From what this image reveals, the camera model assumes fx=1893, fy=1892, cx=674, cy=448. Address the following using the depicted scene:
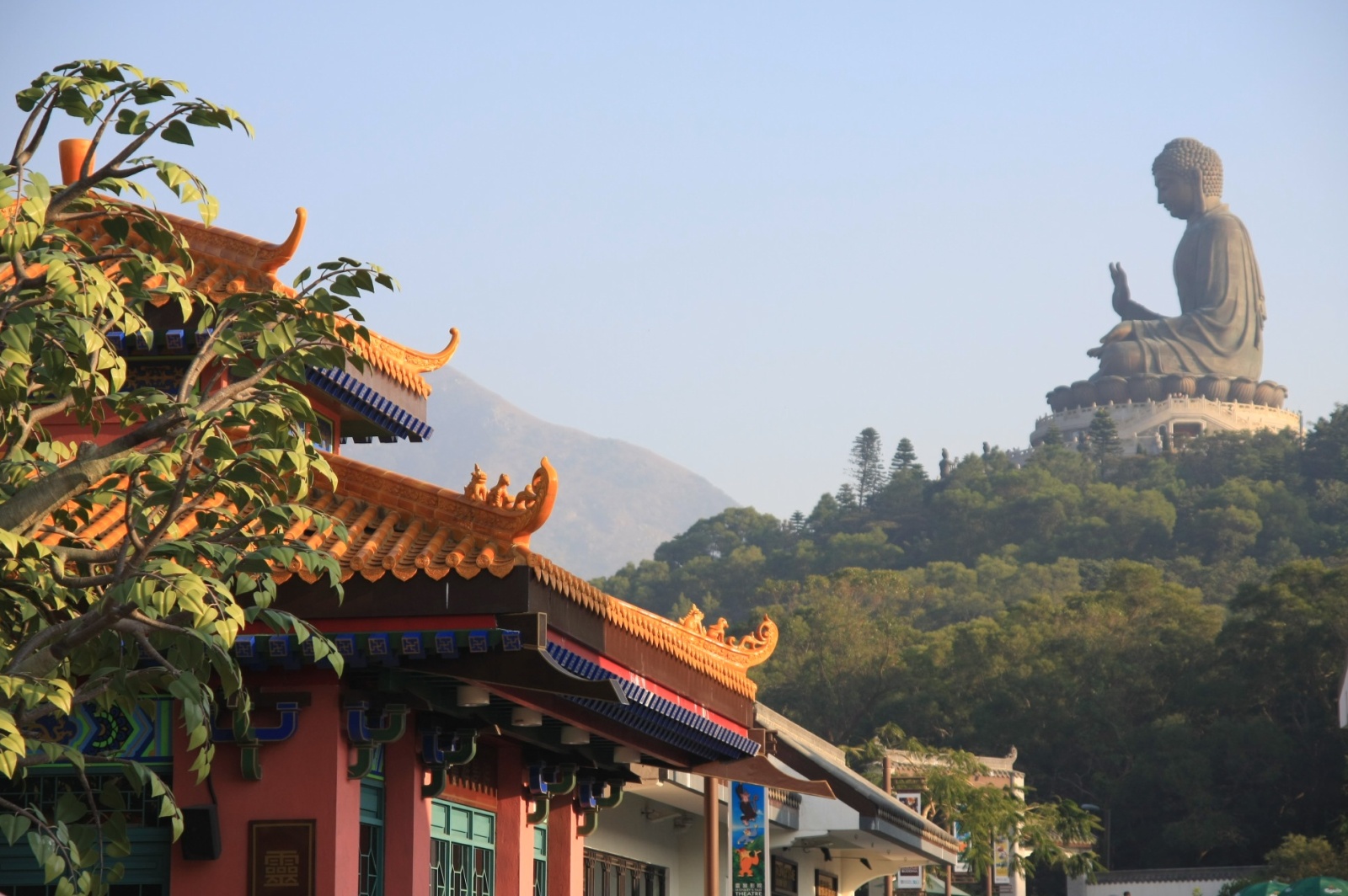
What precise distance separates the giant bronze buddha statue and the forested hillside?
496 inches

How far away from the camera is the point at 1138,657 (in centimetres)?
8119

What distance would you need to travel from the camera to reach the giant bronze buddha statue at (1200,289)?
139 meters

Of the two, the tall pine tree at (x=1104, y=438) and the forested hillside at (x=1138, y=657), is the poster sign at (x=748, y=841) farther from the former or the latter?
the tall pine tree at (x=1104, y=438)

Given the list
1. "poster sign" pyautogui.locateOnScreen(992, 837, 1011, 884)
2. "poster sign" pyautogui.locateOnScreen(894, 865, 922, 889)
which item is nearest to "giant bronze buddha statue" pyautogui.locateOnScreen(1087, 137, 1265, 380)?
"poster sign" pyautogui.locateOnScreen(992, 837, 1011, 884)

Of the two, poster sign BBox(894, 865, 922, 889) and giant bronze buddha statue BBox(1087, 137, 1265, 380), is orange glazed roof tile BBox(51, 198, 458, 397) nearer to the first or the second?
poster sign BBox(894, 865, 922, 889)

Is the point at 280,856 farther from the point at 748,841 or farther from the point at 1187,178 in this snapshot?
the point at 1187,178

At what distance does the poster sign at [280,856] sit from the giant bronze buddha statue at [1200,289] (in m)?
134

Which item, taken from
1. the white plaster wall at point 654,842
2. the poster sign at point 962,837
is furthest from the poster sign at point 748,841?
the poster sign at point 962,837

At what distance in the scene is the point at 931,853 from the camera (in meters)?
31.3

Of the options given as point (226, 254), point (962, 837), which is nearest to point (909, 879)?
point (962, 837)

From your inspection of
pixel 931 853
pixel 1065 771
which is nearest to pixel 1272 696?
pixel 1065 771

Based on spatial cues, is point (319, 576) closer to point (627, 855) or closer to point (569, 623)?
point (569, 623)

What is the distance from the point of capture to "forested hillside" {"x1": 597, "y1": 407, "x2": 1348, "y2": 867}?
7269cm

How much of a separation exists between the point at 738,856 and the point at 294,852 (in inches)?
463
